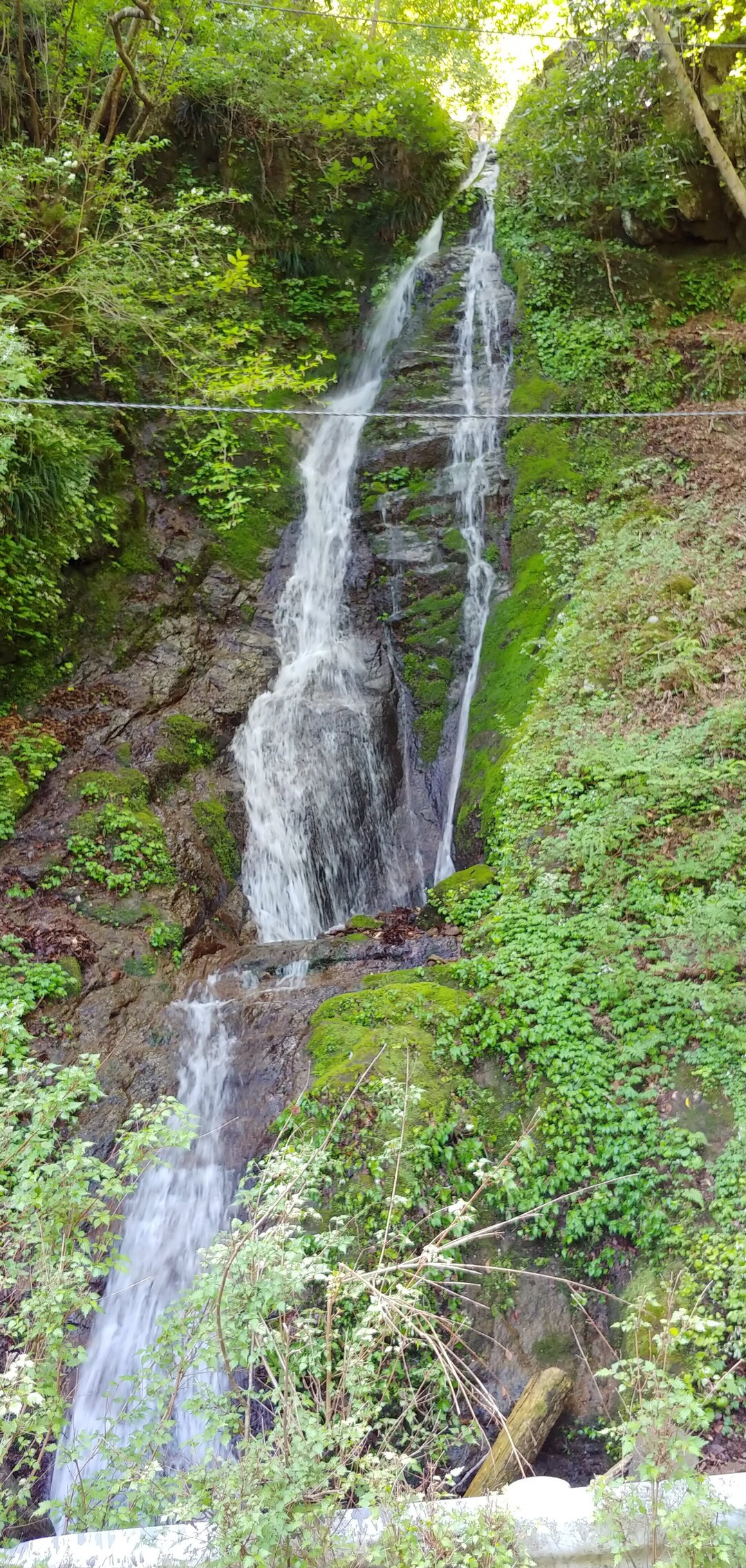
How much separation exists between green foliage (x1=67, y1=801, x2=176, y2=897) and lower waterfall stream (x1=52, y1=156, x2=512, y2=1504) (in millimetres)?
1076

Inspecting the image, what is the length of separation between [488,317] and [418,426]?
8.38ft

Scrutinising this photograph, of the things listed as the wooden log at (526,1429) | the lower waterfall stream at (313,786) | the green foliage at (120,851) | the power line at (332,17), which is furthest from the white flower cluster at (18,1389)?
the power line at (332,17)

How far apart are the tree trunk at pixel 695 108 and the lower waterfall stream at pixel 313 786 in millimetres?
3071

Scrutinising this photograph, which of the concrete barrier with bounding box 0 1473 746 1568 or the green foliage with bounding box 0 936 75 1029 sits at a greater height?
the green foliage with bounding box 0 936 75 1029

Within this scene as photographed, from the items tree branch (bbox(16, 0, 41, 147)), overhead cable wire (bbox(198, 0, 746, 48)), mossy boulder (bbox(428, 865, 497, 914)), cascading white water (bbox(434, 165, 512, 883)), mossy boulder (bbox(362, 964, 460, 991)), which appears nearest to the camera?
mossy boulder (bbox(362, 964, 460, 991))

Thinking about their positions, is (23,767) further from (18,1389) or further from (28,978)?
(18,1389)

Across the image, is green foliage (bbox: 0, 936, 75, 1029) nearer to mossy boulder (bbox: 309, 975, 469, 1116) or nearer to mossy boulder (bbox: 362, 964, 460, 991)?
mossy boulder (bbox: 309, 975, 469, 1116)

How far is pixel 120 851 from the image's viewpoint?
7598 mm

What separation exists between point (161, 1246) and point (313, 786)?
15.8 feet

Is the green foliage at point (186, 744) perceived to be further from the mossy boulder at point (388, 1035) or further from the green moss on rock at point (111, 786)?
the mossy boulder at point (388, 1035)

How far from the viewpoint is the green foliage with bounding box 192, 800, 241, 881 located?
27.7 feet

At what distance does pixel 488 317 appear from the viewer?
12758mm

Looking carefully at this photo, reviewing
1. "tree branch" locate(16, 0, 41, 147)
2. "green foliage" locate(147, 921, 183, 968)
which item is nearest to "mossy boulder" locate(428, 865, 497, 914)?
"green foliage" locate(147, 921, 183, 968)

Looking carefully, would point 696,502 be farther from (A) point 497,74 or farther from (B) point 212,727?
(A) point 497,74
